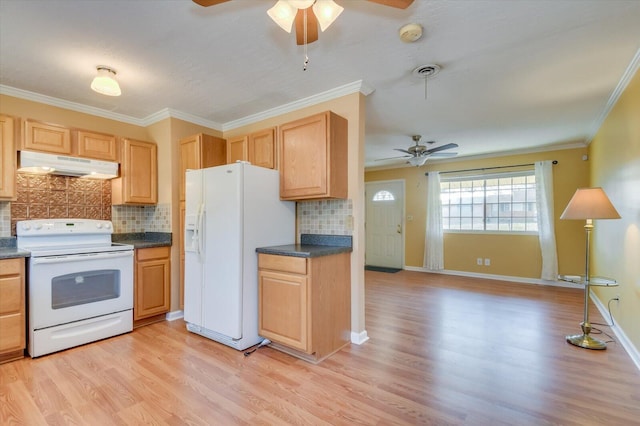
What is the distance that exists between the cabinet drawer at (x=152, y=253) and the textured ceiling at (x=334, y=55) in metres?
1.55

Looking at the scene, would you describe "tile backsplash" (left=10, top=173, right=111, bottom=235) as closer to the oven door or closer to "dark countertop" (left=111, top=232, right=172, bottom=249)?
"dark countertop" (left=111, top=232, right=172, bottom=249)

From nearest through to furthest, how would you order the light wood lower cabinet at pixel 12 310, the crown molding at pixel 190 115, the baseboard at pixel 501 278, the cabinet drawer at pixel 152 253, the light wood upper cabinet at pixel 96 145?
the light wood lower cabinet at pixel 12 310 < the crown molding at pixel 190 115 < the light wood upper cabinet at pixel 96 145 < the cabinet drawer at pixel 152 253 < the baseboard at pixel 501 278

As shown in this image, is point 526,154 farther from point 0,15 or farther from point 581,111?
point 0,15

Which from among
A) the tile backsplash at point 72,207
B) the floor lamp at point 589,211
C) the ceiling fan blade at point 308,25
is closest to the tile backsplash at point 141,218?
the tile backsplash at point 72,207

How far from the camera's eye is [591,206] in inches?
99.7

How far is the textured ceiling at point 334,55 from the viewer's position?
5.88ft

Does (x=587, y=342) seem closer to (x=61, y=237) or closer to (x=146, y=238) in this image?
(x=146, y=238)

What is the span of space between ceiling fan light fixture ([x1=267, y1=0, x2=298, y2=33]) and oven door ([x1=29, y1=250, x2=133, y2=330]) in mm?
2583

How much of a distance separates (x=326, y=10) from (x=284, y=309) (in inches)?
80.7

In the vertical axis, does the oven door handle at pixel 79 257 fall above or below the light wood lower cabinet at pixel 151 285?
above

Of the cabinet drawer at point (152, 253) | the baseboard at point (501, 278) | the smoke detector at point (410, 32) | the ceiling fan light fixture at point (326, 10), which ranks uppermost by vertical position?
the smoke detector at point (410, 32)

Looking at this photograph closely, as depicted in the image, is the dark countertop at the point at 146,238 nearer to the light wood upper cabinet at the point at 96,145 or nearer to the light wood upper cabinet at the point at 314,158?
the light wood upper cabinet at the point at 96,145

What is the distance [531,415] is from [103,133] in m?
4.27

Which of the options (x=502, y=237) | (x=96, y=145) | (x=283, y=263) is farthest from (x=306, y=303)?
(x=502, y=237)
